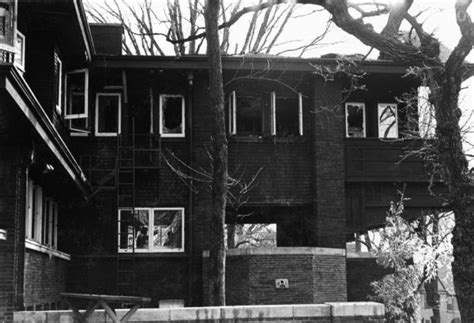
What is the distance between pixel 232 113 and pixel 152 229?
13.5 ft

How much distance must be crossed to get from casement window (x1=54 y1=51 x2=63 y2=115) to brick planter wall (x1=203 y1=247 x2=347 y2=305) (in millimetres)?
5998

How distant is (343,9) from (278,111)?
1184cm

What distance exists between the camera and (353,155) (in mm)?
21844

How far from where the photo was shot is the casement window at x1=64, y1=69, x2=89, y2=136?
776 inches

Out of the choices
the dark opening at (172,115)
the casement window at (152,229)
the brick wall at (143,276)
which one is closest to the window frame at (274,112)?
the dark opening at (172,115)

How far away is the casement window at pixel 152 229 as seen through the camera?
20.8 m

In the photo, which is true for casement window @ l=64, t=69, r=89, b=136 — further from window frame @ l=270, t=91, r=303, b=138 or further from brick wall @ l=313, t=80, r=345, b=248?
brick wall @ l=313, t=80, r=345, b=248

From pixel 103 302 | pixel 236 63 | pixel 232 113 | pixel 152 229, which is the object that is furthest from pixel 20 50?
pixel 232 113

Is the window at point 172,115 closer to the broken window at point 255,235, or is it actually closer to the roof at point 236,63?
the roof at point 236,63

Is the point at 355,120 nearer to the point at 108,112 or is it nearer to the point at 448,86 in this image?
the point at 108,112

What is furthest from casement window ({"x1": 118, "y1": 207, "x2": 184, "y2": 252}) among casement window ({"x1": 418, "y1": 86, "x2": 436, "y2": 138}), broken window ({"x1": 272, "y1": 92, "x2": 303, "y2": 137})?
casement window ({"x1": 418, "y1": 86, "x2": 436, "y2": 138})

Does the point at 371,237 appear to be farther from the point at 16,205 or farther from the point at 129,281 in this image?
the point at 16,205

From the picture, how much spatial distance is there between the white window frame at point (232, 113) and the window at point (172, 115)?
4.67 ft

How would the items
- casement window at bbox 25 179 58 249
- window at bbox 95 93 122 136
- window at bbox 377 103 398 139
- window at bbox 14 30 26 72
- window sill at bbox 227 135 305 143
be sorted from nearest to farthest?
casement window at bbox 25 179 58 249
window at bbox 14 30 26 72
window at bbox 95 93 122 136
window sill at bbox 227 135 305 143
window at bbox 377 103 398 139
